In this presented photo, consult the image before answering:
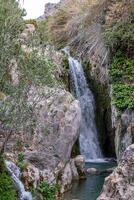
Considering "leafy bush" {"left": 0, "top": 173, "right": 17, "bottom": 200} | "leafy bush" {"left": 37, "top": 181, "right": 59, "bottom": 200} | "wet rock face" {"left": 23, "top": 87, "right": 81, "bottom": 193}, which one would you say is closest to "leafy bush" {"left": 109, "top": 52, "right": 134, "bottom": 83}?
"wet rock face" {"left": 23, "top": 87, "right": 81, "bottom": 193}

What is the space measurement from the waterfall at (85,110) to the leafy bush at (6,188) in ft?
27.7

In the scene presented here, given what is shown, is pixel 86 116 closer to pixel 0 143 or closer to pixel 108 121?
pixel 108 121

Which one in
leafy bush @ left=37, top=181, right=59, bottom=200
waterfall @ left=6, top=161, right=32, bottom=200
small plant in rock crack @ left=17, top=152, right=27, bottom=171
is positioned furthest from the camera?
small plant in rock crack @ left=17, top=152, right=27, bottom=171

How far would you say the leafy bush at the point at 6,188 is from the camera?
13281mm

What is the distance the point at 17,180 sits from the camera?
14.2 meters

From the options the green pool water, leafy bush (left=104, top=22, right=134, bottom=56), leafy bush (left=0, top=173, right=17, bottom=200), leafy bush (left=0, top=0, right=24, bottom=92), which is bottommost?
the green pool water

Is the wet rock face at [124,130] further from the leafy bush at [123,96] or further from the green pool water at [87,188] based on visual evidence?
the green pool water at [87,188]

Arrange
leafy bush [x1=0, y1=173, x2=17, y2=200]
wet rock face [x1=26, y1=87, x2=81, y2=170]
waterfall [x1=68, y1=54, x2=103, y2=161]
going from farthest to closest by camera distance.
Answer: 1. waterfall [x1=68, y1=54, x2=103, y2=161]
2. wet rock face [x1=26, y1=87, x2=81, y2=170]
3. leafy bush [x1=0, y1=173, x2=17, y2=200]

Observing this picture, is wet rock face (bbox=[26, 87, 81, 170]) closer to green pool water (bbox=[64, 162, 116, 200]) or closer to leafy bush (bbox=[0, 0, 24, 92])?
green pool water (bbox=[64, 162, 116, 200])

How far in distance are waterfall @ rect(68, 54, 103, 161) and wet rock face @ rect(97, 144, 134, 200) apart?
14.9m

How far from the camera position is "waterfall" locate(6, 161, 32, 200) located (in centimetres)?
1398

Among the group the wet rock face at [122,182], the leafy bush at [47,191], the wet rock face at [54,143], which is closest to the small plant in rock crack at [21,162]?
the wet rock face at [54,143]

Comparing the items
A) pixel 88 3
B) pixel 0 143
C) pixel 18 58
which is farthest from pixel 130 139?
pixel 88 3

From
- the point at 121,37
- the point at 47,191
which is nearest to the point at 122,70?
the point at 121,37
